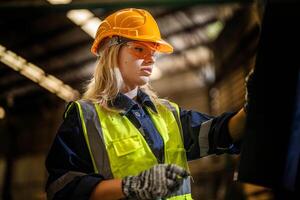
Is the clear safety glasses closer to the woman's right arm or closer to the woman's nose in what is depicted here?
the woman's nose

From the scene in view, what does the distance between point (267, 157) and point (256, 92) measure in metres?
0.21

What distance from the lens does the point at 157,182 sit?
1624 mm

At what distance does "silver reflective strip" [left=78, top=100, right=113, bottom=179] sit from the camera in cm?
195

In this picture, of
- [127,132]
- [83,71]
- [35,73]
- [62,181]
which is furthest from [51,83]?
[62,181]

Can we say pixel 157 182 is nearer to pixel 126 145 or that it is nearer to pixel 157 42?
pixel 126 145

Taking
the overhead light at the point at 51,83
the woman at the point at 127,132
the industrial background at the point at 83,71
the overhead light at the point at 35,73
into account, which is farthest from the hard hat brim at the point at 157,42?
the overhead light at the point at 51,83

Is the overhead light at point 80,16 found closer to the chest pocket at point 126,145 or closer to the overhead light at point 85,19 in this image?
the overhead light at point 85,19

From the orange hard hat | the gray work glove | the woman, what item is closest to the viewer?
the gray work glove

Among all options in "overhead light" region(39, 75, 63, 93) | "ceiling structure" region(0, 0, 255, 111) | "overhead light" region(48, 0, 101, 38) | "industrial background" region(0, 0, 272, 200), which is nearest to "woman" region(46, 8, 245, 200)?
"industrial background" region(0, 0, 272, 200)

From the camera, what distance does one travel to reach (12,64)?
28.9ft

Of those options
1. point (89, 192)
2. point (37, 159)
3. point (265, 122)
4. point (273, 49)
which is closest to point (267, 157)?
point (265, 122)

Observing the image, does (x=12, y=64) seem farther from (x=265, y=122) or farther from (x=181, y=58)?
(x=265, y=122)

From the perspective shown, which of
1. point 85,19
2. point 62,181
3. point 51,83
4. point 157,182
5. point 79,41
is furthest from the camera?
point 51,83

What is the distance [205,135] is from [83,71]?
9.51 metres
